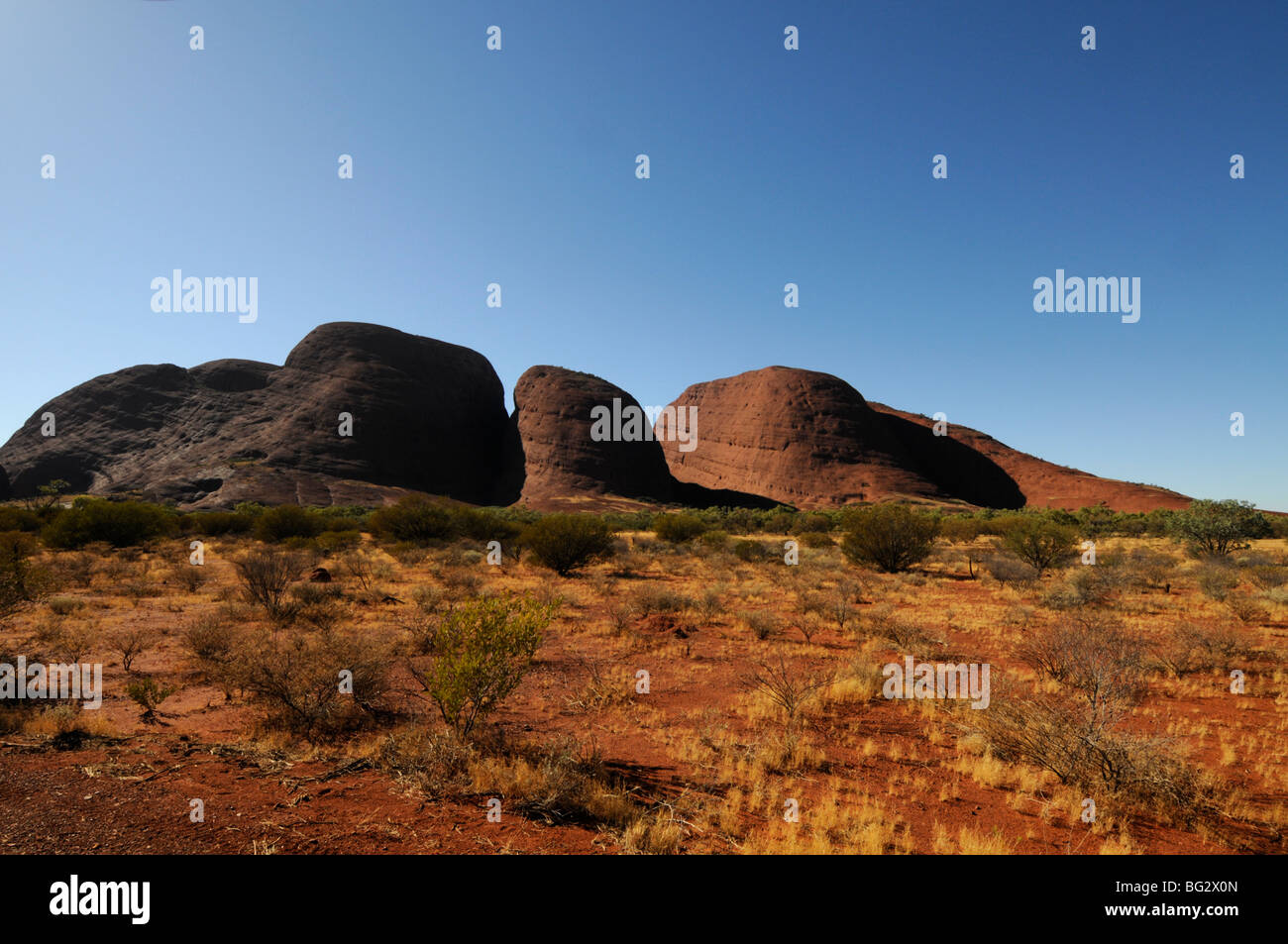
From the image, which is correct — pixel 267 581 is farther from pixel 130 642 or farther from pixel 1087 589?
pixel 1087 589

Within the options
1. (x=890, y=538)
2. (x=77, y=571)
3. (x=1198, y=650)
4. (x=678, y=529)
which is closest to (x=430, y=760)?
(x=1198, y=650)

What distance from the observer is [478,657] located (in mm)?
5504

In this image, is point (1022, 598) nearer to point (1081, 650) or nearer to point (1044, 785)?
point (1081, 650)

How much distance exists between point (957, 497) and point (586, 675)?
83.3 metres

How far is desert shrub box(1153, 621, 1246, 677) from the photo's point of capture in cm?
865

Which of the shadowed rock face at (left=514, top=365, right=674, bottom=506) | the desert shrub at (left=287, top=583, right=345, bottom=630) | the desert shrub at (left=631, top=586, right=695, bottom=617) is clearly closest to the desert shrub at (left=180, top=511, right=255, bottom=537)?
the desert shrub at (left=287, top=583, right=345, bottom=630)

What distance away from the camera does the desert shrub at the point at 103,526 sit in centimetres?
2248

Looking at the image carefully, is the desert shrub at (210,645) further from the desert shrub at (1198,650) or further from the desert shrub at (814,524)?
the desert shrub at (814,524)

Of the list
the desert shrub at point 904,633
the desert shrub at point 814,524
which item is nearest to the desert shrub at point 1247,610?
the desert shrub at point 904,633

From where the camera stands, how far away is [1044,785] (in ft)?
16.5

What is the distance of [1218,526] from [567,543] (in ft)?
85.6

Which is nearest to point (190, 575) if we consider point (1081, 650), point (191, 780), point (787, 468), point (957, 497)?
point (191, 780)
